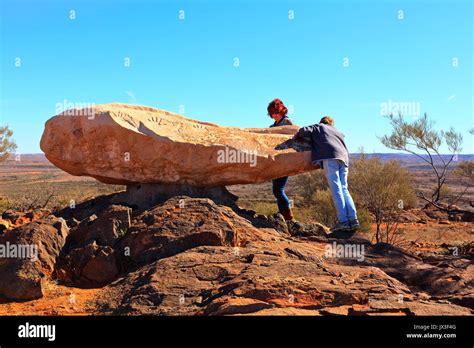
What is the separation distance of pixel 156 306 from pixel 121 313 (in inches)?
13.8

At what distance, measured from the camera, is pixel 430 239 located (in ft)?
38.5

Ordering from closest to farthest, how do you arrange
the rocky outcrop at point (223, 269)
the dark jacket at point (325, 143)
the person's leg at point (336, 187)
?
1. the rocky outcrop at point (223, 269)
2. the person's leg at point (336, 187)
3. the dark jacket at point (325, 143)

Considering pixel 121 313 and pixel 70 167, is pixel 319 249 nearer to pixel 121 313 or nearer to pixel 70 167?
pixel 121 313

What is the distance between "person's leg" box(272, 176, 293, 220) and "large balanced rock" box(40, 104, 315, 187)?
50cm

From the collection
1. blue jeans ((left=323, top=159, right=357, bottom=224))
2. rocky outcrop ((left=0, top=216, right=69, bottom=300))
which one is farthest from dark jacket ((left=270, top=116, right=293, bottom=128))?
rocky outcrop ((left=0, top=216, right=69, bottom=300))

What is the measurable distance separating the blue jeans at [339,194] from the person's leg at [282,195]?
119 cm

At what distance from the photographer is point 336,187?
658 centimetres

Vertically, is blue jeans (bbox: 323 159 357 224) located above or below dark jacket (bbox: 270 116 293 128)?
below

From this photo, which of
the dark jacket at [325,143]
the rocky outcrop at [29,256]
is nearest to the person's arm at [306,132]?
the dark jacket at [325,143]

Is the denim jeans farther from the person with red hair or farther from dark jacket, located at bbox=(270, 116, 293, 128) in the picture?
dark jacket, located at bbox=(270, 116, 293, 128)

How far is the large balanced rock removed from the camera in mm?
6738

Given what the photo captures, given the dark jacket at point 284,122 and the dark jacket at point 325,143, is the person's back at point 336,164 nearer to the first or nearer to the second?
the dark jacket at point 325,143

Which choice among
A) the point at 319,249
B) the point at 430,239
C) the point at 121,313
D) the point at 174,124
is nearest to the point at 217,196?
the point at 174,124

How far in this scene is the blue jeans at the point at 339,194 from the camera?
6547 millimetres
